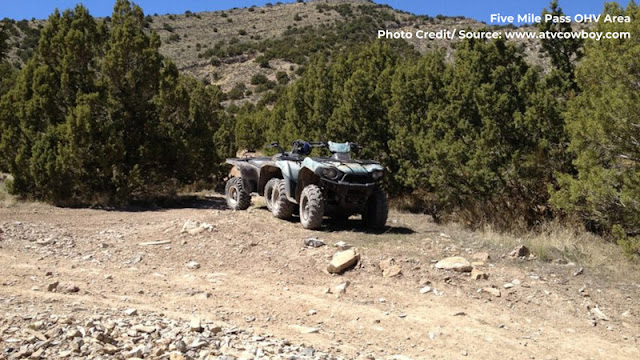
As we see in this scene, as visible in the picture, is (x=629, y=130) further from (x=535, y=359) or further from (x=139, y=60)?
(x=139, y=60)

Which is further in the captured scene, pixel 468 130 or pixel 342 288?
pixel 468 130

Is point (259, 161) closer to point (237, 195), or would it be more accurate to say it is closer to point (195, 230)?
point (237, 195)

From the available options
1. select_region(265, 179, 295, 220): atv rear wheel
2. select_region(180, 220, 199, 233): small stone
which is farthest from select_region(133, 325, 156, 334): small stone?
select_region(265, 179, 295, 220): atv rear wheel

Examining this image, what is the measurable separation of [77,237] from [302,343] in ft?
20.5

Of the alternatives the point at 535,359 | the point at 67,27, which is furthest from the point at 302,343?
the point at 67,27

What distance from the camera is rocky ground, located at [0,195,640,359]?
4.59m

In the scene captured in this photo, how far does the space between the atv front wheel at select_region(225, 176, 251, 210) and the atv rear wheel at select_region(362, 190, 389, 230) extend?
370 centimetres

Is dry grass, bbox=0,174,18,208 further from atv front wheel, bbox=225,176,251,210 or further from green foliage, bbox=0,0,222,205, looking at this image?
atv front wheel, bbox=225,176,251,210

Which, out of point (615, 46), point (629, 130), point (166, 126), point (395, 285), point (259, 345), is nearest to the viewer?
point (259, 345)

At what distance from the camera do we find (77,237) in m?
9.59

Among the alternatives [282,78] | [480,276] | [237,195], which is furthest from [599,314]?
[282,78]

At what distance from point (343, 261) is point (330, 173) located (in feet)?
7.92

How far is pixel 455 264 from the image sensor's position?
24.2ft

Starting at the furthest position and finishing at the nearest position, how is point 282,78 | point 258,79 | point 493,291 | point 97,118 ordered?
point 258,79 → point 282,78 → point 97,118 → point 493,291
